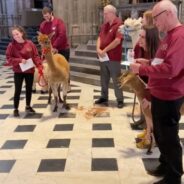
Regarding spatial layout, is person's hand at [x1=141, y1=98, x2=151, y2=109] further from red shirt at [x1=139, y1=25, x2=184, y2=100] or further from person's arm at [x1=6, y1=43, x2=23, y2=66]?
person's arm at [x1=6, y1=43, x2=23, y2=66]

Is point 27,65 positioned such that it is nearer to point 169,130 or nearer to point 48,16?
point 48,16

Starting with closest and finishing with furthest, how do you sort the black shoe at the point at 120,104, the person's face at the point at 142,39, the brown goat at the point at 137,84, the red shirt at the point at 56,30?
the brown goat at the point at 137,84, the person's face at the point at 142,39, the black shoe at the point at 120,104, the red shirt at the point at 56,30

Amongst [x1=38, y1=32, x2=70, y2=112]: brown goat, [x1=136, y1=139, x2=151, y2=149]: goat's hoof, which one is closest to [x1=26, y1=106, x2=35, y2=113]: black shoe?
[x1=38, y1=32, x2=70, y2=112]: brown goat

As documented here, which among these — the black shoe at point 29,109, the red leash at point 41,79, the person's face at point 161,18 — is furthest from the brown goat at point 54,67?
the person's face at point 161,18

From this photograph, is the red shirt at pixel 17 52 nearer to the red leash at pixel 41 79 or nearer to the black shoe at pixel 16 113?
the red leash at pixel 41 79

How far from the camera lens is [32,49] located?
5.48m

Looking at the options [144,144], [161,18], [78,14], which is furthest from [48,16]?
Answer: [78,14]

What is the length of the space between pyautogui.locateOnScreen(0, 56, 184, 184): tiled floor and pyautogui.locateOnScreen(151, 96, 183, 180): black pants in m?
0.52

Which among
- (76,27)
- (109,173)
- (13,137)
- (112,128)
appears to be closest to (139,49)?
(112,128)

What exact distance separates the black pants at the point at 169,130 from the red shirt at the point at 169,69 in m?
0.08

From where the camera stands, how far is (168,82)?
2799 millimetres

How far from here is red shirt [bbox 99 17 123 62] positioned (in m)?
5.73

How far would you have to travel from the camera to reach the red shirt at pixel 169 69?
2611 mm

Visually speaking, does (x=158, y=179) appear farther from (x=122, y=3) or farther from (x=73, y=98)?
(x=122, y=3)
